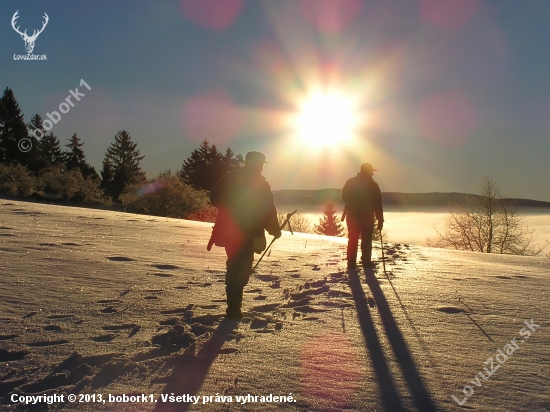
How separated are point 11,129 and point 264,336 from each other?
205 ft

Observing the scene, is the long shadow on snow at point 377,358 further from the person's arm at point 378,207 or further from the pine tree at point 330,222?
the pine tree at point 330,222

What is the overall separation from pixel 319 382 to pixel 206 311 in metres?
2.05

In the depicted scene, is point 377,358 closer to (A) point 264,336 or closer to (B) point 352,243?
(A) point 264,336

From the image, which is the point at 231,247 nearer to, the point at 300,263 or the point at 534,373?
the point at 534,373

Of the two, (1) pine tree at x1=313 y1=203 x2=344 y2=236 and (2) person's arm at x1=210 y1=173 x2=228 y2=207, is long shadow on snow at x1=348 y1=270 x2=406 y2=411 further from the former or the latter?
(1) pine tree at x1=313 y1=203 x2=344 y2=236

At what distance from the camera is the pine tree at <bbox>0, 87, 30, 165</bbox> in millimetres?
53844

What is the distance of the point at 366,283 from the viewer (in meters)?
7.11

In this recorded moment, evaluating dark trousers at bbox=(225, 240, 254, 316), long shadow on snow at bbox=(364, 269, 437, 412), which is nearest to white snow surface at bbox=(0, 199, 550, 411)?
long shadow on snow at bbox=(364, 269, 437, 412)

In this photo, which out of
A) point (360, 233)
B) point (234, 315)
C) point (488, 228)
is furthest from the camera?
point (488, 228)

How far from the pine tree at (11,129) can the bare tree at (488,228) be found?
156 ft

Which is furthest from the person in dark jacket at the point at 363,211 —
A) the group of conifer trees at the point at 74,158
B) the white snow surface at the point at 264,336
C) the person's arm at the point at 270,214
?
the group of conifer trees at the point at 74,158

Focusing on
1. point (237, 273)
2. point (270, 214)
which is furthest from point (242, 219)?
point (237, 273)

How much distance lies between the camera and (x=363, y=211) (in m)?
8.80

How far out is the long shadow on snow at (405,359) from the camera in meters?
2.98
